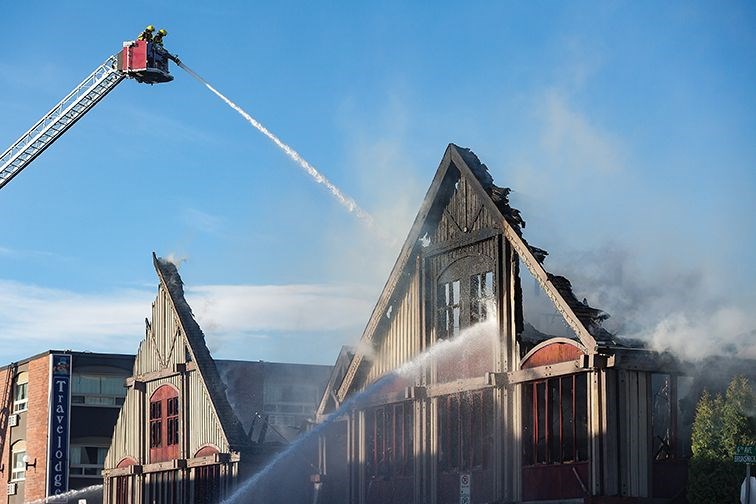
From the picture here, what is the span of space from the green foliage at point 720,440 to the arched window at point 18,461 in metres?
43.5

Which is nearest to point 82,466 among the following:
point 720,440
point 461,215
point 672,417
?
point 461,215

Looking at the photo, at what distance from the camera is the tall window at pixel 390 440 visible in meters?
36.2

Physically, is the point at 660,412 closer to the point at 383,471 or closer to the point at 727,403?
the point at 727,403

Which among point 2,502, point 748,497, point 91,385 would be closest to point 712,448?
point 748,497

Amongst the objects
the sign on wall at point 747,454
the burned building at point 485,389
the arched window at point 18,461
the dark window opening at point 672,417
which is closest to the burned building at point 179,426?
the burned building at point 485,389

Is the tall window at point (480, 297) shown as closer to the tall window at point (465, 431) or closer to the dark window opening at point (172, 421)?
the tall window at point (465, 431)

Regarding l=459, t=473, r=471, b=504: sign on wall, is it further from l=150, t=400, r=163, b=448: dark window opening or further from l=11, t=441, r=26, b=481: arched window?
l=11, t=441, r=26, b=481: arched window

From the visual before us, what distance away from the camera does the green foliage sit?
2662 centimetres

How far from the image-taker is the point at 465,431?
33781 millimetres

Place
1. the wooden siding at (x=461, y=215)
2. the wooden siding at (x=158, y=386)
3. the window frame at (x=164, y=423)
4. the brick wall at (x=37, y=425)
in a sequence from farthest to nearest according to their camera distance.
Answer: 1. the brick wall at (x=37, y=425)
2. the window frame at (x=164, y=423)
3. the wooden siding at (x=158, y=386)
4. the wooden siding at (x=461, y=215)

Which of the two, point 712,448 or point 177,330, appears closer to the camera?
point 712,448

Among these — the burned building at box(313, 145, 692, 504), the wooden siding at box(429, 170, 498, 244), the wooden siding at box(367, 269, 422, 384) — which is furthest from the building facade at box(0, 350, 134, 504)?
the wooden siding at box(429, 170, 498, 244)

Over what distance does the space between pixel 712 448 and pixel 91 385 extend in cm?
4157

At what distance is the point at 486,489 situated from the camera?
3228 cm
